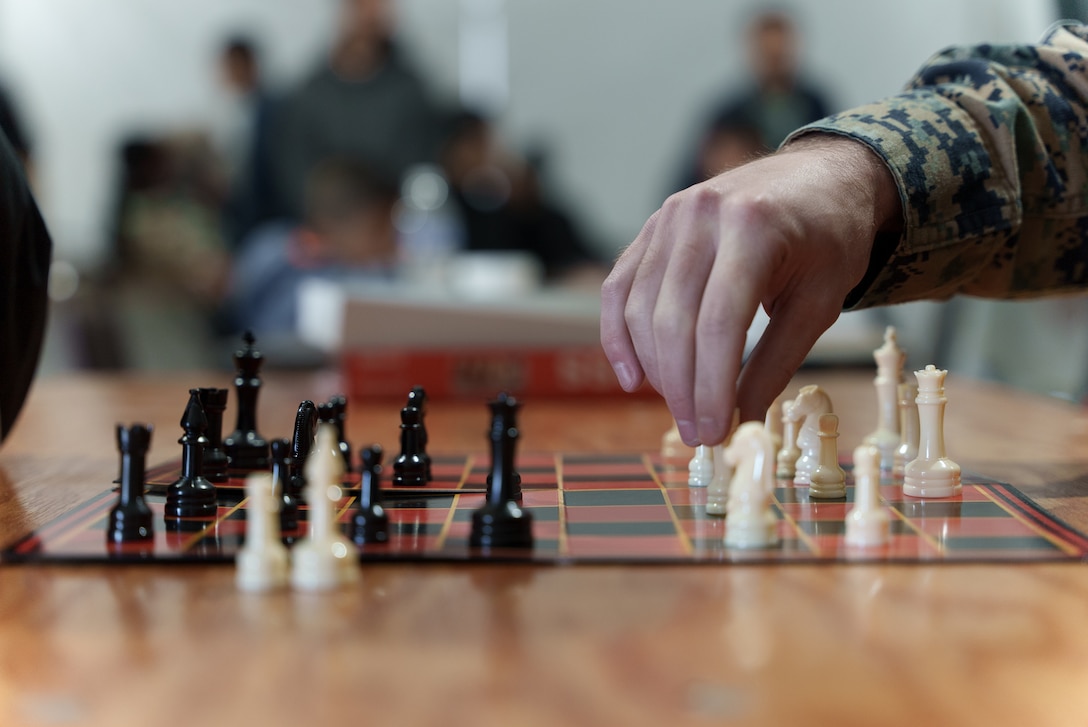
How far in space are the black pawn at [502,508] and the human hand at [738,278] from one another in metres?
0.16

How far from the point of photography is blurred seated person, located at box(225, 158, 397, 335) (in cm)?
500

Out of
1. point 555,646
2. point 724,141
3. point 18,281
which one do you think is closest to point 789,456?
point 555,646

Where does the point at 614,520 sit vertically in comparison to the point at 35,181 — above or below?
below

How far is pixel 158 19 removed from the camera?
650 cm

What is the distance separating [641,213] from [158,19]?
3126 millimetres

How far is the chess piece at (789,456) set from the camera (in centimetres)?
118

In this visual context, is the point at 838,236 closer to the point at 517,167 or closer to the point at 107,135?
the point at 517,167

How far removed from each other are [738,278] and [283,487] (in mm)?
434

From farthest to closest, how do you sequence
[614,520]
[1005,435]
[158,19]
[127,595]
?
[158,19] → [1005,435] → [614,520] → [127,595]

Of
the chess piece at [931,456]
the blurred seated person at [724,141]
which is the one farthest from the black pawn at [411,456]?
the blurred seated person at [724,141]


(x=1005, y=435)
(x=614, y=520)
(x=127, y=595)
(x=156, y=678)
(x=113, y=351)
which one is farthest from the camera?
(x=113, y=351)

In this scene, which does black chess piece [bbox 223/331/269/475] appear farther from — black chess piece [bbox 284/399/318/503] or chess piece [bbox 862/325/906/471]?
chess piece [bbox 862/325/906/471]

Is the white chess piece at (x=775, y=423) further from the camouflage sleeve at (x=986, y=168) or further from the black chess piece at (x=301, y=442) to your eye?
the black chess piece at (x=301, y=442)

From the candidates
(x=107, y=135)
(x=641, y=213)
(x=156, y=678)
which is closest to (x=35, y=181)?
(x=107, y=135)
